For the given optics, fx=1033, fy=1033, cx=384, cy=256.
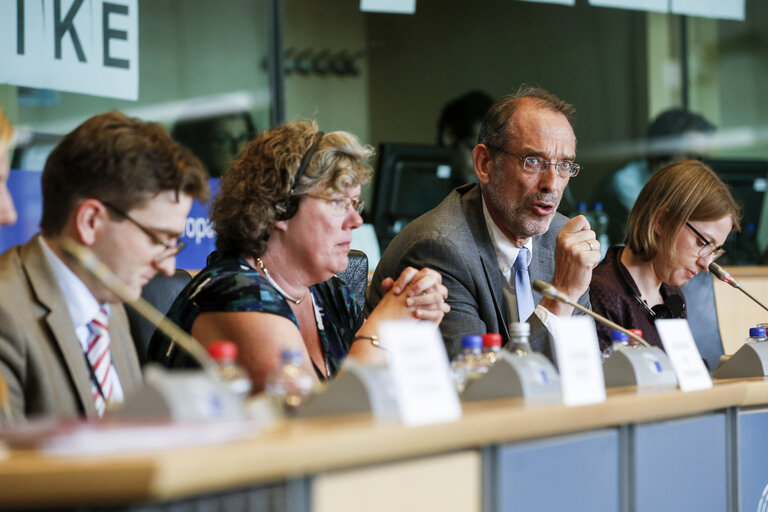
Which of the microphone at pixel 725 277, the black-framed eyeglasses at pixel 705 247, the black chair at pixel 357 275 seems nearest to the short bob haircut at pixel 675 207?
the black-framed eyeglasses at pixel 705 247

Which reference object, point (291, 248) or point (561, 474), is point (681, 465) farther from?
point (291, 248)

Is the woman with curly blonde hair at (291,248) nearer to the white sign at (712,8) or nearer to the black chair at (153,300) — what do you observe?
the black chair at (153,300)

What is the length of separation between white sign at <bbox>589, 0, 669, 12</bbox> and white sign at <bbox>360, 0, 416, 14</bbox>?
99 cm

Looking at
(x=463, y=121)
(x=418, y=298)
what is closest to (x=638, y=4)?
(x=463, y=121)

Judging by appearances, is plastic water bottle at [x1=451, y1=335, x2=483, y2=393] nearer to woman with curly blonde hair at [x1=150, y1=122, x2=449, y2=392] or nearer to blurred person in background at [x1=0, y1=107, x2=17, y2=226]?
woman with curly blonde hair at [x1=150, y1=122, x2=449, y2=392]

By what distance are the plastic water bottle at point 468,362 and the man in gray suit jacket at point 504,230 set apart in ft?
1.85

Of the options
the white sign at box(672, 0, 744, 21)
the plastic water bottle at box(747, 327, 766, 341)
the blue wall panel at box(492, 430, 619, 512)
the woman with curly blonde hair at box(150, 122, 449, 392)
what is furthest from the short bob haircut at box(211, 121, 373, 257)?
the white sign at box(672, 0, 744, 21)

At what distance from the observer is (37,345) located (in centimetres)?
142

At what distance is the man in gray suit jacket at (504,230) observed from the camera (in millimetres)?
2188

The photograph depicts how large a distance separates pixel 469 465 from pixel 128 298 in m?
0.49

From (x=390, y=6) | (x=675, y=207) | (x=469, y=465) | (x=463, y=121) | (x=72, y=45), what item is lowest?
(x=469, y=465)

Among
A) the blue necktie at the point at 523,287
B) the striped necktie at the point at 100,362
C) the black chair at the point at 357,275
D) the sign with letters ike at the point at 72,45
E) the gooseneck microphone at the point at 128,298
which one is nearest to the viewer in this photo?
the gooseneck microphone at the point at 128,298

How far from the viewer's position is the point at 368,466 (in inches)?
42.3

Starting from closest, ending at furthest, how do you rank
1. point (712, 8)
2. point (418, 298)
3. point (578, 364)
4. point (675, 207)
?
1. point (578, 364)
2. point (418, 298)
3. point (675, 207)
4. point (712, 8)
